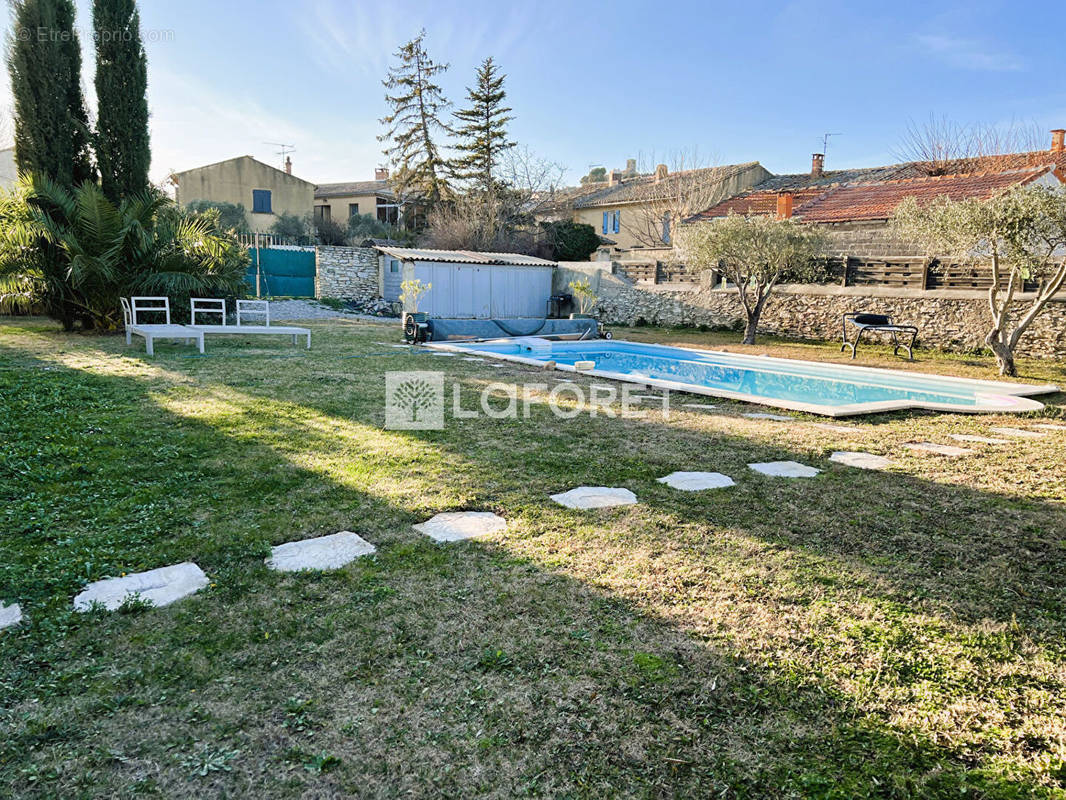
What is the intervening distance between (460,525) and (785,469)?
2.45m

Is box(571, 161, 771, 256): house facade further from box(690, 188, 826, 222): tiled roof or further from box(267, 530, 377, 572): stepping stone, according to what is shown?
box(267, 530, 377, 572): stepping stone

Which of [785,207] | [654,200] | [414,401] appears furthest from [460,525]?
[654,200]

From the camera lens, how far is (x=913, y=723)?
1802 mm

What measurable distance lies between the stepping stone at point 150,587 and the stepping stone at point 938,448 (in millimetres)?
5155

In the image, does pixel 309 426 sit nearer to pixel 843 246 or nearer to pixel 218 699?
pixel 218 699

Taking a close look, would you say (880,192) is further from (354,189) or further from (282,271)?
(354,189)

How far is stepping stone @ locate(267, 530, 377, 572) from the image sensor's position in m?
2.70

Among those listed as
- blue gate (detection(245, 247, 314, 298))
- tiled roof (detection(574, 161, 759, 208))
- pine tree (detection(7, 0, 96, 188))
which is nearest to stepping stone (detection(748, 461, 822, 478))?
pine tree (detection(7, 0, 96, 188))

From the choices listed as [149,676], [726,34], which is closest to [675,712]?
[149,676]

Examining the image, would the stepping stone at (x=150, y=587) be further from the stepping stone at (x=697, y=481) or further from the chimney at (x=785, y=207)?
the chimney at (x=785, y=207)

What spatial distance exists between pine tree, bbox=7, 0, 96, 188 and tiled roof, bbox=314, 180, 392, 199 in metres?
24.2

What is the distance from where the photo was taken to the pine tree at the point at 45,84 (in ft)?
38.5

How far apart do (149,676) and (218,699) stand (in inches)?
10.7

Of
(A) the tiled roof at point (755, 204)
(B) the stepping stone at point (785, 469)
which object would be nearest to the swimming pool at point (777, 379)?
(B) the stepping stone at point (785, 469)
